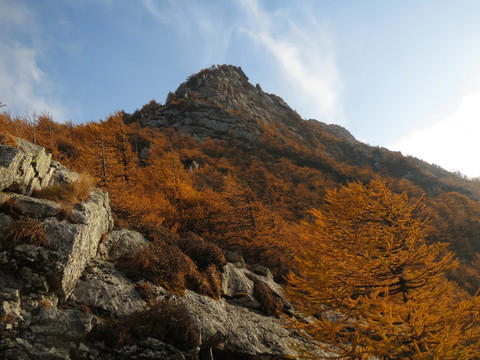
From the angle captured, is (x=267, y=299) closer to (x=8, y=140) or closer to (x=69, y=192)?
(x=69, y=192)

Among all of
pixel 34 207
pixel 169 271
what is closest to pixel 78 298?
pixel 34 207

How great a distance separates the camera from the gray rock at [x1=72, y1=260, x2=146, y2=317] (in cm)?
521

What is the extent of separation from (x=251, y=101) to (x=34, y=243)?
70.3m

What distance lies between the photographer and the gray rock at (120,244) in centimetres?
732

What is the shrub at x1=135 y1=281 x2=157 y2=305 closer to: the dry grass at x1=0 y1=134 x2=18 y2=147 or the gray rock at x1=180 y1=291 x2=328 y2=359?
the gray rock at x1=180 y1=291 x2=328 y2=359

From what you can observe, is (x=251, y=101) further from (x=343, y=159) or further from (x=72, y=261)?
(x=72, y=261)

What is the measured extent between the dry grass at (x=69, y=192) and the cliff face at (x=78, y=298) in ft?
0.21

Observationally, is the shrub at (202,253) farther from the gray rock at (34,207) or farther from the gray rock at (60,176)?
the gray rock at (34,207)

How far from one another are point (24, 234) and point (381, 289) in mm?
8687

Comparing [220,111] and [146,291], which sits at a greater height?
[220,111]

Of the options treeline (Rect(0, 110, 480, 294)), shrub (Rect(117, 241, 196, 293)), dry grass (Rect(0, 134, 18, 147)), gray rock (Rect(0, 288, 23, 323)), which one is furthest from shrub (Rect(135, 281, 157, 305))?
dry grass (Rect(0, 134, 18, 147))

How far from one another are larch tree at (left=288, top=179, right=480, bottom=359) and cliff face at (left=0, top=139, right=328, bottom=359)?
5.19 feet

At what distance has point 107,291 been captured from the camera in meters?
5.56

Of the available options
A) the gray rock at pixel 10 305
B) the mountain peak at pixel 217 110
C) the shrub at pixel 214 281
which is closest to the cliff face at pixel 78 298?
the gray rock at pixel 10 305
